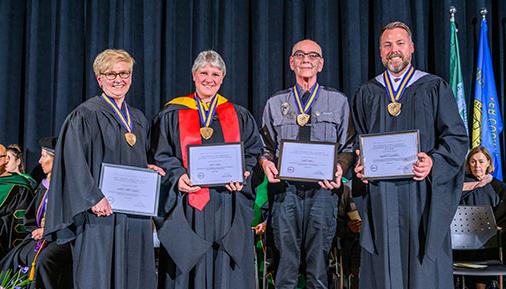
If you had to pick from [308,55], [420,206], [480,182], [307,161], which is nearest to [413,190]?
[420,206]

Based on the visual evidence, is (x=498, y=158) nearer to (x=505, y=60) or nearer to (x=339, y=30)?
(x=505, y=60)

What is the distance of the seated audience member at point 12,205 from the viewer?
584 cm

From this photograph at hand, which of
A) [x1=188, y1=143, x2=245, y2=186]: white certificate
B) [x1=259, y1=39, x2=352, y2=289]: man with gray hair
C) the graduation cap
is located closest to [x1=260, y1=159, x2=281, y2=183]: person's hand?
[x1=259, y1=39, x2=352, y2=289]: man with gray hair

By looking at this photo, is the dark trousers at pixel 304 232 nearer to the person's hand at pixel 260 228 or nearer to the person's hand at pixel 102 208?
the person's hand at pixel 260 228

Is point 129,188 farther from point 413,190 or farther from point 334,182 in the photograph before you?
point 413,190

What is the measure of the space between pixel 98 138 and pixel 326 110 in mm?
1604

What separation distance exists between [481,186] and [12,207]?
14.9ft

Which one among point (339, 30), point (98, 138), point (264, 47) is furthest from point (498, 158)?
point (98, 138)

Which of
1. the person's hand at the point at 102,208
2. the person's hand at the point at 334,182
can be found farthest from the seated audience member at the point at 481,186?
the person's hand at the point at 102,208

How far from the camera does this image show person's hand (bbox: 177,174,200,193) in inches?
163

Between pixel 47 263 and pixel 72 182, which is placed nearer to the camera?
pixel 72 182

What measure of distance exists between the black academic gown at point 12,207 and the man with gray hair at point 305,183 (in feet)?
8.61

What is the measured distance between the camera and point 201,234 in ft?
13.9

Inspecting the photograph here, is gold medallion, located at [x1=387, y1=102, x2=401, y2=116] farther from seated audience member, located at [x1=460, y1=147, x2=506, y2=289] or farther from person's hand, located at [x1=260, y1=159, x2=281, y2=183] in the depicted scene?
seated audience member, located at [x1=460, y1=147, x2=506, y2=289]
